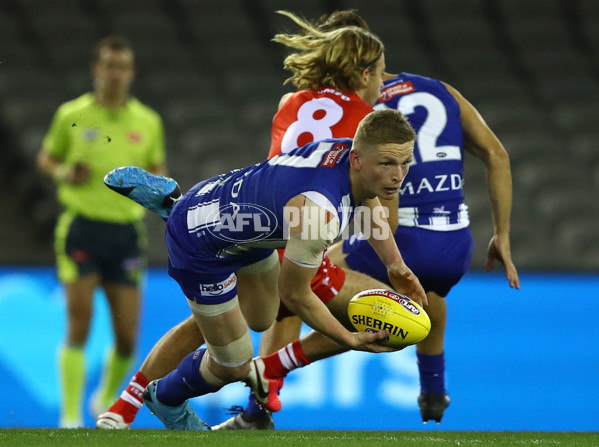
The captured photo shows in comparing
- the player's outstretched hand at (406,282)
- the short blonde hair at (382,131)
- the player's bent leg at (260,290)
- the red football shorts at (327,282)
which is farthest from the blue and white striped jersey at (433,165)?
the short blonde hair at (382,131)

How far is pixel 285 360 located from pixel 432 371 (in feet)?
2.74

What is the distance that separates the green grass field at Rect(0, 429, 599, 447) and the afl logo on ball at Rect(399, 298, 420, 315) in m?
0.53

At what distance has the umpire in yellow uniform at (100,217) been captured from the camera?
6.86 meters

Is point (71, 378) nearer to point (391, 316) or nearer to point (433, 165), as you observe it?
point (433, 165)

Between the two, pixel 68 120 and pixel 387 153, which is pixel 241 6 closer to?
pixel 68 120

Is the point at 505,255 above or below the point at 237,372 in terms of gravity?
above

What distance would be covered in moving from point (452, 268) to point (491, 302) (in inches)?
81.4

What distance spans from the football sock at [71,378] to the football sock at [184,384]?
2.00 metres

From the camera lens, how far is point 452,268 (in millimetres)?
5227

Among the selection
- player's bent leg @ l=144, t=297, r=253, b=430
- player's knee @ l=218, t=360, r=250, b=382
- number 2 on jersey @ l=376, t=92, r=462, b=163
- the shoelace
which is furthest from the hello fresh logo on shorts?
number 2 on jersey @ l=376, t=92, r=462, b=163

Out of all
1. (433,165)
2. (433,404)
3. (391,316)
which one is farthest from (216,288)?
(433,404)

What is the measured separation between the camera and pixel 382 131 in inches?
162

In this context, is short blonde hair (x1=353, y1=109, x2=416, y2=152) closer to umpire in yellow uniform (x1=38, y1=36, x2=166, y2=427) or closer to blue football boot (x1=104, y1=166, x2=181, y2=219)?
blue football boot (x1=104, y1=166, x2=181, y2=219)

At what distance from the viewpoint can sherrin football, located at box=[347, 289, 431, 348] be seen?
429cm
